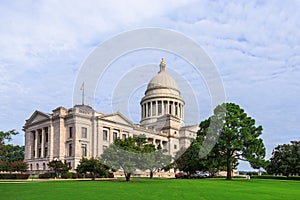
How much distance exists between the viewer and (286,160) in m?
65.0

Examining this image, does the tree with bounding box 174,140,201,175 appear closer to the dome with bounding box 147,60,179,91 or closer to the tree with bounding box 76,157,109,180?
the tree with bounding box 76,157,109,180

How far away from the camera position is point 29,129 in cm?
8325

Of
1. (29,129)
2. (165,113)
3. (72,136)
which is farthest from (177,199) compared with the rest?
(165,113)

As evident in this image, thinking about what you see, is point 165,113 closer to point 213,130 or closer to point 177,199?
point 213,130

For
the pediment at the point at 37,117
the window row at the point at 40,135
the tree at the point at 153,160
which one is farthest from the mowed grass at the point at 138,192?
the window row at the point at 40,135

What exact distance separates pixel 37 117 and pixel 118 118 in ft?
62.6

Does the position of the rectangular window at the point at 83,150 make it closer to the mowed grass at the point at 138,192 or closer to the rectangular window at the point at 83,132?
the rectangular window at the point at 83,132

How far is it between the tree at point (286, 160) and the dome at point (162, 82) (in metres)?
47.6

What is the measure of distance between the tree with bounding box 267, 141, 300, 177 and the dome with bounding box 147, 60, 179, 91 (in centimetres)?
4759

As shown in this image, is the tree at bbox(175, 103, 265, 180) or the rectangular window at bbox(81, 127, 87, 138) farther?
the rectangular window at bbox(81, 127, 87, 138)

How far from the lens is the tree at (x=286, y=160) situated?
63.2 m

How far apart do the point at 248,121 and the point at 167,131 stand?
5035 centimetres

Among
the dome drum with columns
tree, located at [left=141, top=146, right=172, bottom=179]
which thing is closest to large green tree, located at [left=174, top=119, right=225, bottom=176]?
tree, located at [left=141, top=146, right=172, bottom=179]

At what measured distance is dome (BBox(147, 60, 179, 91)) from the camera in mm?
109188
